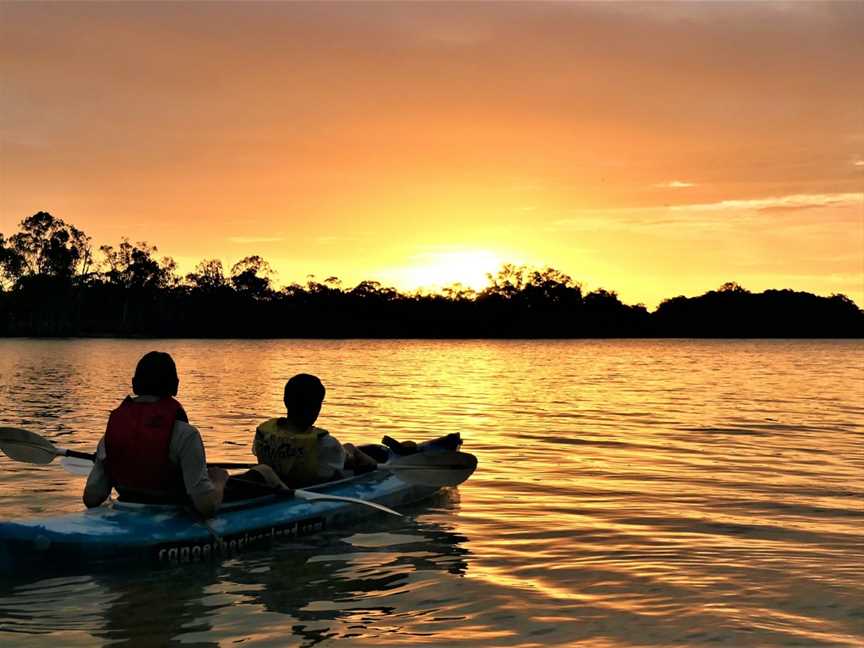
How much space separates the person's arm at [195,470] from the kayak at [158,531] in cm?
24

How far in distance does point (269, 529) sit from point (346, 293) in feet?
486

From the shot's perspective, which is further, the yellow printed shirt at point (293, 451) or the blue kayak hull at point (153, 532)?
the yellow printed shirt at point (293, 451)

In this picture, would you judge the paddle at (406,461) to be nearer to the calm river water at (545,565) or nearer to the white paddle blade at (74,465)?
the white paddle blade at (74,465)

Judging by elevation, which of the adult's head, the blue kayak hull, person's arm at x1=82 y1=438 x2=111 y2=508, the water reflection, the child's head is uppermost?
the adult's head

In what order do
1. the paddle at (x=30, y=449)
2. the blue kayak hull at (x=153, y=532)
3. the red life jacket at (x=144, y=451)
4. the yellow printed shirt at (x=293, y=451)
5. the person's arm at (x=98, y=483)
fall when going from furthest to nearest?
the paddle at (x=30, y=449) < the yellow printed shirt at (x=293, y=451) < the person's arm at (x=98, y=483) < the red life jacket at (x=144, y=451) < the blue kayak hull at (x=153, y=532)

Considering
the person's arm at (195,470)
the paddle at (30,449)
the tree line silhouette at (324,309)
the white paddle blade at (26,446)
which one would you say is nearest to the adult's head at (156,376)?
the person's arm at (195,470)

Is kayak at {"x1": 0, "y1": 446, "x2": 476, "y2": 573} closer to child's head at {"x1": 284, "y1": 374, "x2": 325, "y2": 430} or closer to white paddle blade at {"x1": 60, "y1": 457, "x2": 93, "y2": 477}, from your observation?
child's head at {"x1": 284, "y1": 374, "x2": 325, "y2": 430}

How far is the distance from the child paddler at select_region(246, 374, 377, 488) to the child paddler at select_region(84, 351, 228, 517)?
0.97m

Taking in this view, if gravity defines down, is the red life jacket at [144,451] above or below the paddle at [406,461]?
above

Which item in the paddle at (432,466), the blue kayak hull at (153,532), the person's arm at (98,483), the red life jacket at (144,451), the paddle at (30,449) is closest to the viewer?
the blue kayak hull at (153,532)

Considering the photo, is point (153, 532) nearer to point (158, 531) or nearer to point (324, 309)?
point (158, 531)

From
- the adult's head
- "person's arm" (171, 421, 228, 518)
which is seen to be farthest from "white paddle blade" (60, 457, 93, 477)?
the adult's head

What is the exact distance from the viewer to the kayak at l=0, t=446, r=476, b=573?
271 inches

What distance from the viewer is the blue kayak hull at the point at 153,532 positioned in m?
6.88
